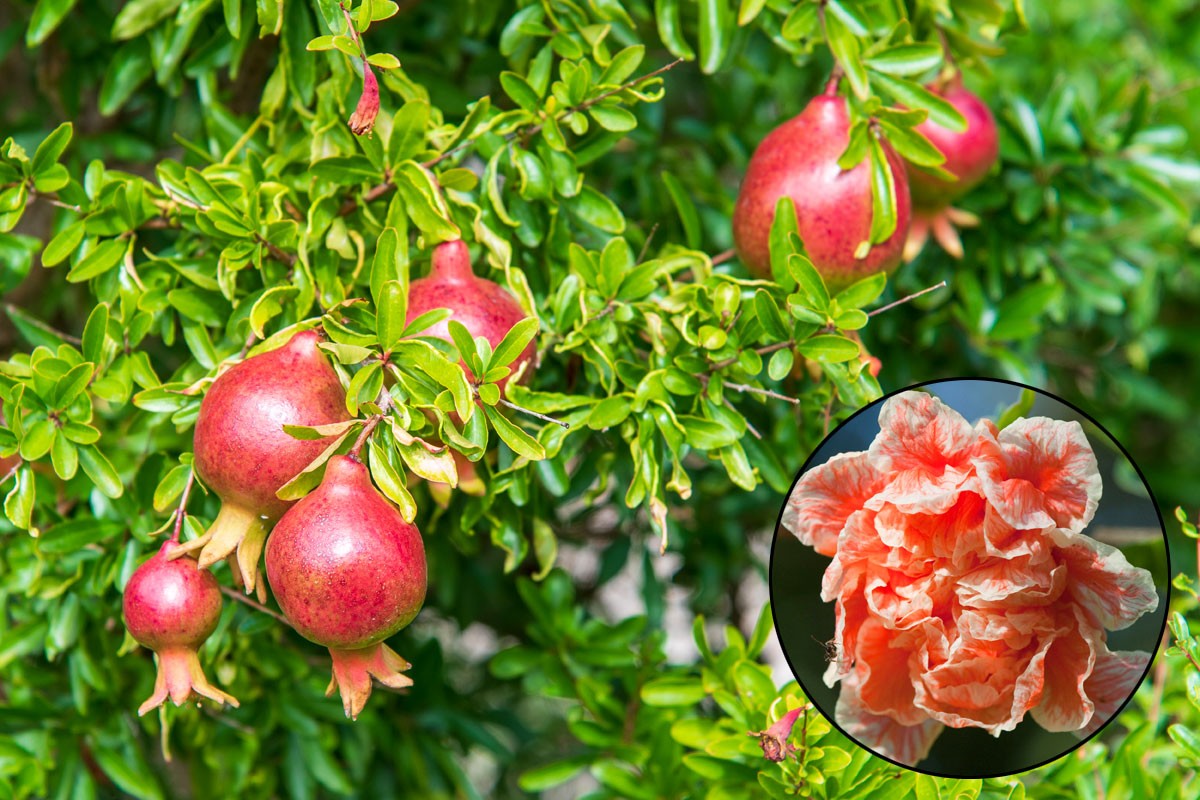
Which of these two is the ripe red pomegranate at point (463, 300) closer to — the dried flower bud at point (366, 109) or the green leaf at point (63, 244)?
the dried flower bud at point (366, 109)

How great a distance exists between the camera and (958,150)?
94 cm

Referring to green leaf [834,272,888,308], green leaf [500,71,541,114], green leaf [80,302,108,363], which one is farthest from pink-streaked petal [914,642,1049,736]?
green leaf [80,302,108,363]

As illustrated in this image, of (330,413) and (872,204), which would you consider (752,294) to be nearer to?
(872,204)

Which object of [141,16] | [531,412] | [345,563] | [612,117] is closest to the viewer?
[345,563]

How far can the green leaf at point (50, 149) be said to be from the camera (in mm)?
763

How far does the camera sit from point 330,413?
0.64 m

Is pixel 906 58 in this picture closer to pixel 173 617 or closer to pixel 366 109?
pixel 366 109

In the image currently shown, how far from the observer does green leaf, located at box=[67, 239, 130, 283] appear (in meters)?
0.78

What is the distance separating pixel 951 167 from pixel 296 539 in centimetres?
64

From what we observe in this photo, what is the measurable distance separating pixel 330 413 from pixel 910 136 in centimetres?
45

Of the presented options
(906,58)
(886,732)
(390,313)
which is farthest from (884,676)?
(906,58)

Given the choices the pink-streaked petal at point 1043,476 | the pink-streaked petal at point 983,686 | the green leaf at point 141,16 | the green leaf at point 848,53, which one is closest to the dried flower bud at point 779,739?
the pink-streaked petal at point 983,686

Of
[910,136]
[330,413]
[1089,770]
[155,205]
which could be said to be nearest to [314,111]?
[155,205]

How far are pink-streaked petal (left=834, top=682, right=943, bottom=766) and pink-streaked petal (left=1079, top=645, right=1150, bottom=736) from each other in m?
0.09
